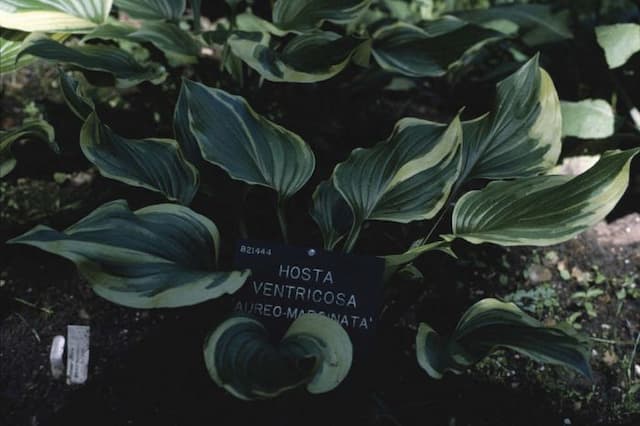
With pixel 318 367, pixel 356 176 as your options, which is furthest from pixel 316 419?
pixel 356 176

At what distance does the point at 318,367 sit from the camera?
1.26 metres

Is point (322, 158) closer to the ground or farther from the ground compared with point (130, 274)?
closer to the ground

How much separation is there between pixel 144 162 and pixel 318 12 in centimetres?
67

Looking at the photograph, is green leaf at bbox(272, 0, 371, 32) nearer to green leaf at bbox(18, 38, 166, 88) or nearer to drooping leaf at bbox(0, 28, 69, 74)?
green leaf at bbox(18, 38, 166, 88)

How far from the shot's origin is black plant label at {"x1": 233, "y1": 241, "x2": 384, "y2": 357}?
4.87ft

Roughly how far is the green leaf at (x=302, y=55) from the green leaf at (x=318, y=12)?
5 centimetres

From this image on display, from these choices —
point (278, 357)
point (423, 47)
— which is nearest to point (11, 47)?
point (423, 47)

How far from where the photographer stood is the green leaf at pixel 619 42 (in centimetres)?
197

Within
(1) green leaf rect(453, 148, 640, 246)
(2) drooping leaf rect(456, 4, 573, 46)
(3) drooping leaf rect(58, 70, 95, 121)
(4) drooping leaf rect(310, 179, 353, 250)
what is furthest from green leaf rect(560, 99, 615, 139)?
(3) drooping leaf rect(58, 70, 95, 121)

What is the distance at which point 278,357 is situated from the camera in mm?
1306

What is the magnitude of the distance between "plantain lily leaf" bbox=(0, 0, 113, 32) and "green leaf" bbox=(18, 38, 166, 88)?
84 mm

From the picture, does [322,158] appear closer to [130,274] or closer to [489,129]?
[489,129]

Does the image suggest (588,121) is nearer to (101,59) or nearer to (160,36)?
(160,36)

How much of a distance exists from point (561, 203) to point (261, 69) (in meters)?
0.76
